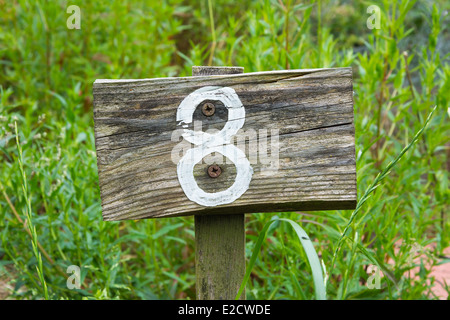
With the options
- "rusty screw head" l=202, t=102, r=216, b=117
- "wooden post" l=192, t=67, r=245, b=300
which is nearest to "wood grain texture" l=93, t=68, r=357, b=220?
"rusty screw head" l=202, t=102, r=216, b=117

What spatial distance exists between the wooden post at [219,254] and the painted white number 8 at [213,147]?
0.45 feet

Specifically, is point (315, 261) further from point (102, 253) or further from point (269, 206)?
point (102, 253)

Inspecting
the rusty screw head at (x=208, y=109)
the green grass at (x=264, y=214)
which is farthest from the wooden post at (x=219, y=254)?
the rusty screw head at (x=208, y=109)

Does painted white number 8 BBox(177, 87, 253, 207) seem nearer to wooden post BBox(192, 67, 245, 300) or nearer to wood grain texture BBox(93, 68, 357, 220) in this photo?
wood grain texture BBox(93, 68, 357, 220)

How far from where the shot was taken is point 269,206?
1.29 m

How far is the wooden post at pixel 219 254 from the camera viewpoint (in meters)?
1.40

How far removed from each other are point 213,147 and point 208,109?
10cm

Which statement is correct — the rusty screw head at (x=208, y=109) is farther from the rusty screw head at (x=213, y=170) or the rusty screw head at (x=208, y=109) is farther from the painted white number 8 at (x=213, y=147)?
the rusty screw head at (x=213, y=170)

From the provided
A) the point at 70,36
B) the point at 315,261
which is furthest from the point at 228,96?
the point at 70,36

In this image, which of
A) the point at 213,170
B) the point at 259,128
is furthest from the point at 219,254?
the point at 259,128

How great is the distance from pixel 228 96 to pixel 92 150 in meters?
0.95

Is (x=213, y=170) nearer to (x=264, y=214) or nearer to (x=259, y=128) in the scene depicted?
(x=259, y=128)

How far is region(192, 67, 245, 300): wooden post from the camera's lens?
1.40 metres

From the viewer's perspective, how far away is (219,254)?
1409 millimetres
